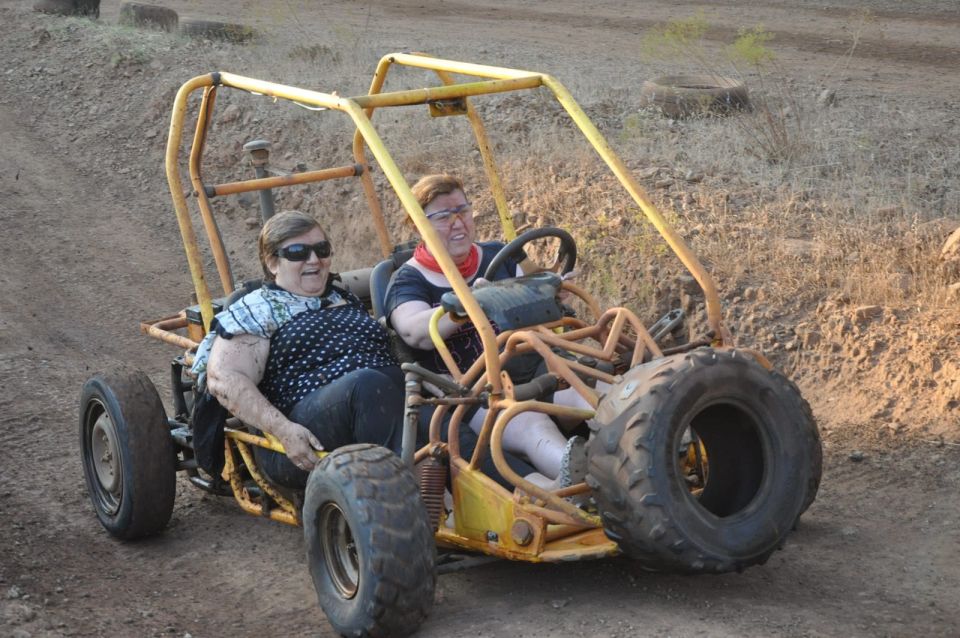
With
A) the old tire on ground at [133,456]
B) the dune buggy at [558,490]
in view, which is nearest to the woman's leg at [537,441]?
the dune buggy at [558,490]

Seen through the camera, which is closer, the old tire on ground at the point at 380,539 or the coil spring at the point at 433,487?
the old tire on ground at the point at 380,539

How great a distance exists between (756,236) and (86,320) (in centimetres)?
492

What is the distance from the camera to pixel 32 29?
15875 millimetres

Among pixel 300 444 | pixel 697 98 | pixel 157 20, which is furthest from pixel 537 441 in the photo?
pixel 157 20

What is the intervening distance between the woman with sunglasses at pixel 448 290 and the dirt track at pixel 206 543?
582mm

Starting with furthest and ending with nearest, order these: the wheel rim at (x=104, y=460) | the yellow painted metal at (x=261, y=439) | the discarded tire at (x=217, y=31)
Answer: the discarded tire at (x=217, y=31), the wheel rim at (x=104, y=460), the yellow painted metal at (x=261, y=439)

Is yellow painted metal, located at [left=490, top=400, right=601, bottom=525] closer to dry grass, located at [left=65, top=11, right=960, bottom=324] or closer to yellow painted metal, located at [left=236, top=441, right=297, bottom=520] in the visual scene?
yellow painted metal, located at [left=236, top=441, right=297, bottom=520]

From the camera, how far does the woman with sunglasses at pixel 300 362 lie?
4.85 metres

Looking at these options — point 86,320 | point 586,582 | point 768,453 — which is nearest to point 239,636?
point 586,582

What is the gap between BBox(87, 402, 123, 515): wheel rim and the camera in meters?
5.78

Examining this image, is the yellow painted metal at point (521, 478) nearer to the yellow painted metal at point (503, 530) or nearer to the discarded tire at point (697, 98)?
the yellow painted metal at point (503, 530)

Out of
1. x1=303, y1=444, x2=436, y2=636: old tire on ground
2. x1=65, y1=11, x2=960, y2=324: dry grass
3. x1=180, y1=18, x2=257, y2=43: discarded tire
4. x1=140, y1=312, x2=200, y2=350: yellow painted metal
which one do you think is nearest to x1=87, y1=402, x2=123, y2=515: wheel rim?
x1=140, y1=312, x2=200, y2=350: yellow painted metal

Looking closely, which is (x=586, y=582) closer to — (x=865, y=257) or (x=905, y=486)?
(x=905, y=486)

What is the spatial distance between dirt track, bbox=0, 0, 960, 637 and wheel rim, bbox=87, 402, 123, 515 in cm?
18
